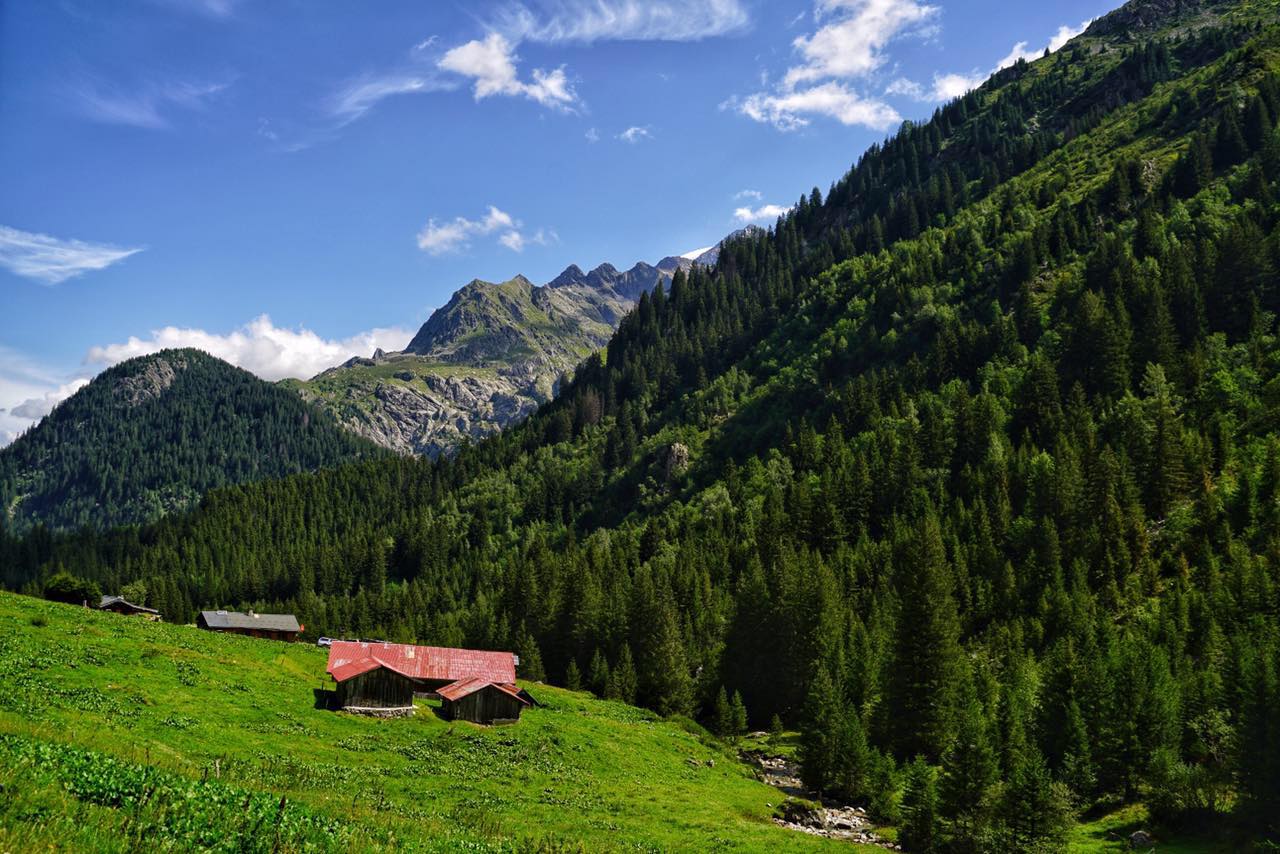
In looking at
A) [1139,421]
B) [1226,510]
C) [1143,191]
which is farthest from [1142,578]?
[1143,191]

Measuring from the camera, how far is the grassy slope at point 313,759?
14008mm

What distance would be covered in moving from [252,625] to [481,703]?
64.5 m

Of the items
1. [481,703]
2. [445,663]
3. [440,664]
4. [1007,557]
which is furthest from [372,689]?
[1007,557]

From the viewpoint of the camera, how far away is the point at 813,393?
652 feet

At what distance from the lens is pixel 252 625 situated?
11538 cm

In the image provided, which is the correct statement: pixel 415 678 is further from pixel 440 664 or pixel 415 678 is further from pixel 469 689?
pixel 469 689

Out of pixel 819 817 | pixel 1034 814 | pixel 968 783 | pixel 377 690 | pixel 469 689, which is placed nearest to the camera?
pixel 1034 814

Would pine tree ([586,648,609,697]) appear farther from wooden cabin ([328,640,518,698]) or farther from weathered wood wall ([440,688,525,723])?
weathered wood wall ([440,688,525,723])

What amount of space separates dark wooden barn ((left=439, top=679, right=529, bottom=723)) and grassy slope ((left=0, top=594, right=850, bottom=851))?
178 cm

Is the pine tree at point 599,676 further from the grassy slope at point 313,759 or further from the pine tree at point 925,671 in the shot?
the pine tree at point 925,671

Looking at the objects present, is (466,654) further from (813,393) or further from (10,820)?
(813,393)

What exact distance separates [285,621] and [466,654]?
49568mm

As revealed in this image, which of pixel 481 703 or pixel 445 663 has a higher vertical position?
pixel 445 663

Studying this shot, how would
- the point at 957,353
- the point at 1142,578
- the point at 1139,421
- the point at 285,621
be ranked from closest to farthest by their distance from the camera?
the point at 1142,578, the point at 1139,421, the point at 285,621, the point at 957,353
